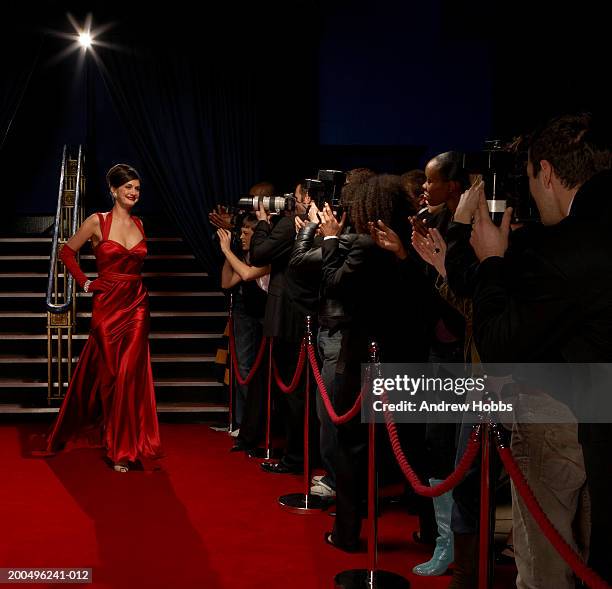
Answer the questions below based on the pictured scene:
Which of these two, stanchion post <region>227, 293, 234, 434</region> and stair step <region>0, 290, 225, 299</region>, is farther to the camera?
stair step <region>0, 290, 225, 299</region>

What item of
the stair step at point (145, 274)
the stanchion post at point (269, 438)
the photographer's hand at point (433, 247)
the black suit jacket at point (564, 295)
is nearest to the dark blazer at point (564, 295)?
the black suit jacket at point (564, 295)

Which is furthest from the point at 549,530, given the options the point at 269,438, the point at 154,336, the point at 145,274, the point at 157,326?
the point at 145,274

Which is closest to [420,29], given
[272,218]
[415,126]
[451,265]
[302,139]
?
[415,126]

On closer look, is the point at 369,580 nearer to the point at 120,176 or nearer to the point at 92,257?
the point at 120,176

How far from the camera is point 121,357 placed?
16.5 ft

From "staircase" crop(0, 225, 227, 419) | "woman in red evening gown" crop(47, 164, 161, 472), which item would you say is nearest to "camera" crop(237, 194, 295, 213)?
"woman in red evening gown" crop(47, 164, 161, 472)

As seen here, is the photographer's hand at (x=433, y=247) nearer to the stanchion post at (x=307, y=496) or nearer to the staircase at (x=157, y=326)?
the stanchion post at (x=307, y=496)

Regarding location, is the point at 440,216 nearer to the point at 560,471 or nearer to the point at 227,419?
the point at 560,471

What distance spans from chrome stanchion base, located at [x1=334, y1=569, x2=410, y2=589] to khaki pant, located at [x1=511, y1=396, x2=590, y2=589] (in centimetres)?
121

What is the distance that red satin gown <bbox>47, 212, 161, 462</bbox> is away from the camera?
197 inches

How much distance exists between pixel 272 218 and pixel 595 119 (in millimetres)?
3432

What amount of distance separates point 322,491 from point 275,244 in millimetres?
1479

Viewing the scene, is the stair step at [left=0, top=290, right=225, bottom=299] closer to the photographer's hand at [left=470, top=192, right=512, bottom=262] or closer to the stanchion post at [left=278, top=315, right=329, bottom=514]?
the stanchion post at [left=278, top=315, right=329, bottom=514]

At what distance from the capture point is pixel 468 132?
8.30 meters
